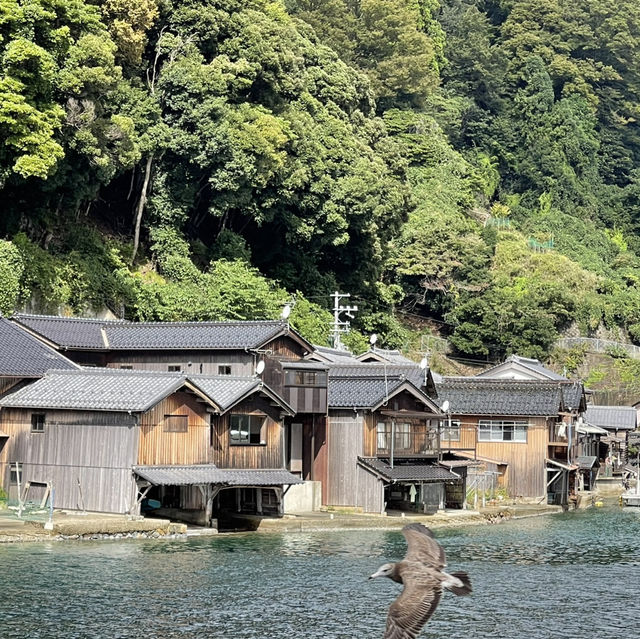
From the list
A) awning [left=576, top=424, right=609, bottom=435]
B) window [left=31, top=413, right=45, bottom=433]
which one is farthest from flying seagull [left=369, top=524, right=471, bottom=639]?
awning [left=576, top=424, right=609, bottom=435]

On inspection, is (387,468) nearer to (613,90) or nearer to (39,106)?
(39,106)

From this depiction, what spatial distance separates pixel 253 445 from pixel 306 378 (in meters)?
3.61

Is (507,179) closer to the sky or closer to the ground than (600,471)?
closer to the sky

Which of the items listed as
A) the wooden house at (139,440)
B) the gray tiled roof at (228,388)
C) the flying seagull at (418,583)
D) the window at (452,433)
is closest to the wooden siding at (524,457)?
the window at (452,433)

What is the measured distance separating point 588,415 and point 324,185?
969 inches

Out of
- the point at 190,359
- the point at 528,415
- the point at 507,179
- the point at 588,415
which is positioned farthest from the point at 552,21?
the point at 190,359

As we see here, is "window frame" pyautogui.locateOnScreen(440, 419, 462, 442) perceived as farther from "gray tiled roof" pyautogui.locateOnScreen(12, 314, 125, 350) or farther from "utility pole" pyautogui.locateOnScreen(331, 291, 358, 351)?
"gray tiled roof" pyautogui.locateOnScreen(12, 314, 125, 350)

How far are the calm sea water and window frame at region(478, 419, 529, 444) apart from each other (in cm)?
1386

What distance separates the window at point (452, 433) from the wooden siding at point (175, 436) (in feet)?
55.6

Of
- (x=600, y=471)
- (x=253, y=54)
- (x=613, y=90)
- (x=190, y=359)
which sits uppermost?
(x=613, y=90)

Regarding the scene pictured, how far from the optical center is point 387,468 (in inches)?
1718

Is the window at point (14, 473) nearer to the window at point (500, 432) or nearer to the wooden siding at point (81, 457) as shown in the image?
the wooden siding at point (81, 457)

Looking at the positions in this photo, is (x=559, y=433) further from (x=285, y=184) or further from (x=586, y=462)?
(x=285, y=184)

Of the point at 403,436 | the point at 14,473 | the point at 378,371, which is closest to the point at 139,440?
the point at 14,473
